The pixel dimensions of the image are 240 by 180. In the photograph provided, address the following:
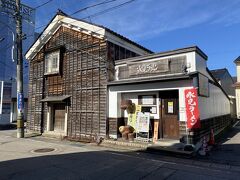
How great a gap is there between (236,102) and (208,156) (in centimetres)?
2101

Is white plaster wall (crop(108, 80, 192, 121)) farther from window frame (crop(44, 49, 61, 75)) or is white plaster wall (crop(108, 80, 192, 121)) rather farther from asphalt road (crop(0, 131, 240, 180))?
window frame (crop(44, 49, 61, 75))

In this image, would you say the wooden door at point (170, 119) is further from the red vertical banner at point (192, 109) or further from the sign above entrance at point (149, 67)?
the sign above entrance at point (149, 67)

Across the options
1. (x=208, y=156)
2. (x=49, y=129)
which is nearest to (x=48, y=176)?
(x=208, y=156)

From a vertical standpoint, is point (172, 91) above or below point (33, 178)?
above

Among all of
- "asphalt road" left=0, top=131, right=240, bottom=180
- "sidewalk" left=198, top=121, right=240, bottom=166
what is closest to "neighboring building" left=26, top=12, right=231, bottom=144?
"sidewalk" left=198, top=121, right=240, bottom=166

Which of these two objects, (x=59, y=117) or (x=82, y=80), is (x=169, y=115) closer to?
(x=82, y=80)

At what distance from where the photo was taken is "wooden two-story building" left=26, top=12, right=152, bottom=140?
13250mm

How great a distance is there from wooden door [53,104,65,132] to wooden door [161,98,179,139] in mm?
7474

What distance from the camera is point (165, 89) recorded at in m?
10.7

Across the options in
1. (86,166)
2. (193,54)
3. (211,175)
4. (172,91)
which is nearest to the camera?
(211,175)

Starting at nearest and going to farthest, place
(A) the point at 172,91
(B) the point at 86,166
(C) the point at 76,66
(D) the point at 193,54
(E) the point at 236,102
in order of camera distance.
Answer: (B) the point at 86,166, (D) the point at 193,54, (A) the point at 172,91, (C) the point at 76,66, (E) the point at 236,102

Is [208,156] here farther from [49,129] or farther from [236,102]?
[236,102]

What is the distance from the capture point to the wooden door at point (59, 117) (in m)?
15.8

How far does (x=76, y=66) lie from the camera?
1484cm
